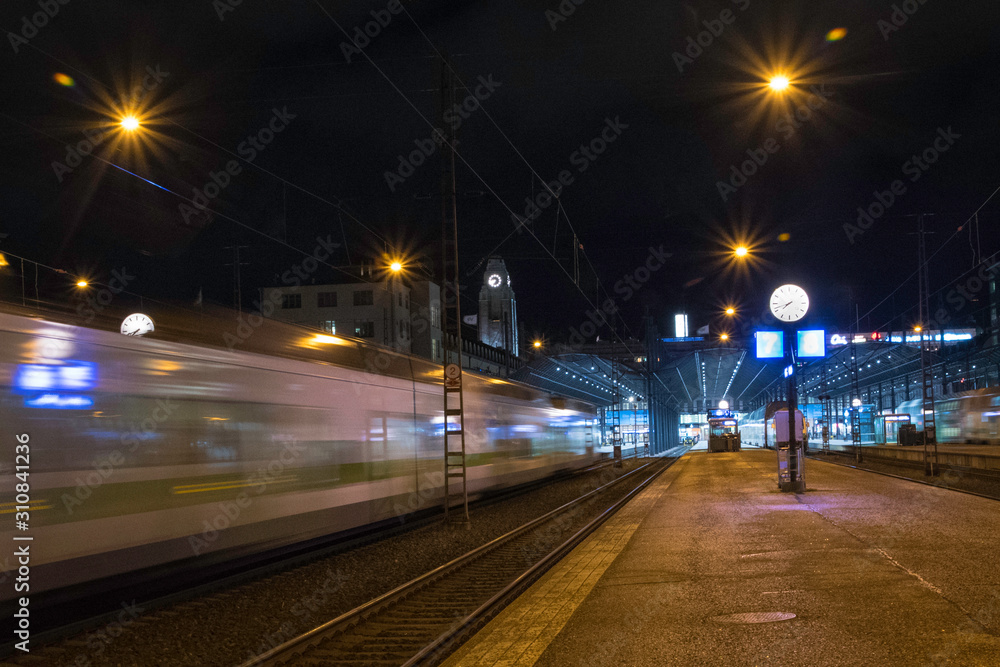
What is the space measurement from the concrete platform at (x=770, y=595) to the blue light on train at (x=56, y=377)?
15.4 feet

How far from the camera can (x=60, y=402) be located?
8.93 m

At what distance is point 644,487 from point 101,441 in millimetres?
23449

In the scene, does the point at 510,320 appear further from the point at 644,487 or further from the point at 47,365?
the point at 47,365

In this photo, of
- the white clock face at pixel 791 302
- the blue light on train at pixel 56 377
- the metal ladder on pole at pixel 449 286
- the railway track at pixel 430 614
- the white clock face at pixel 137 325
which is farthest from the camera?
the white clock face at pixel 791 302

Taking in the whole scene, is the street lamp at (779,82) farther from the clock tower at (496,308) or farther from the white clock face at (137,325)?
the clock tower at (496,308)

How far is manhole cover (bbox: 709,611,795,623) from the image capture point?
28.1ft

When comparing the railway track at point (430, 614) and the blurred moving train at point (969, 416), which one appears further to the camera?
the blurred moving train at point (969, 416)

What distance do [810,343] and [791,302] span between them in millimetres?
1254

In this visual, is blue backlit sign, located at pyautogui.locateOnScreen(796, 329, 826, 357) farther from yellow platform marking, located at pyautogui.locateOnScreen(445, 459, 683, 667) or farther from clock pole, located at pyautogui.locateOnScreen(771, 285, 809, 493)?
yellow platform marking, located at pyautogui.locateOnScreen(445, 459, 683, 667)

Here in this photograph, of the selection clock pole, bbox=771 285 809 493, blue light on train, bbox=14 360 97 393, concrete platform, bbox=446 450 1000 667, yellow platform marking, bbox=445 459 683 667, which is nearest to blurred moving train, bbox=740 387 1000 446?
clock pole, bbox=771 285 809 493

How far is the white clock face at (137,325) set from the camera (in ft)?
33.3

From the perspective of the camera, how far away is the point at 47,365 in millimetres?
8883

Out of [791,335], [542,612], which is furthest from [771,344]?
[542,612]

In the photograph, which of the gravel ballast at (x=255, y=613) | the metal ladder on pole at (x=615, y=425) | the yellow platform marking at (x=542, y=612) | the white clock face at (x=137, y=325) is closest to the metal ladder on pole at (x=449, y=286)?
the gravel ballast at (x=255, y=613)
